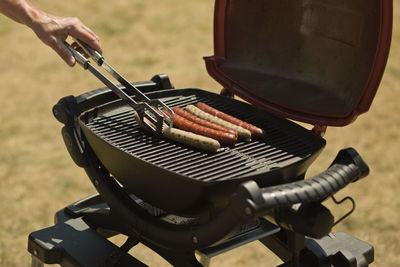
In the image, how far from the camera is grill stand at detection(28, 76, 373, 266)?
1.86m

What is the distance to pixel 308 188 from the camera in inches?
73.4

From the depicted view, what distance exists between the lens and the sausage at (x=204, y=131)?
2.17 metres

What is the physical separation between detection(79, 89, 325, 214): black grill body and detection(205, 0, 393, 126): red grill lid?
0.43ft

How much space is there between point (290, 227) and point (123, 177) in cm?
58

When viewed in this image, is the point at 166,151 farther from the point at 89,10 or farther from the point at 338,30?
the point at 89,10

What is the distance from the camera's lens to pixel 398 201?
4070mm

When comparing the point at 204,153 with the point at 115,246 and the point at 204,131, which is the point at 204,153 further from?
the point at 115,246

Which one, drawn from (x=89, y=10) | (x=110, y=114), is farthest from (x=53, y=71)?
(x=110, y=114)

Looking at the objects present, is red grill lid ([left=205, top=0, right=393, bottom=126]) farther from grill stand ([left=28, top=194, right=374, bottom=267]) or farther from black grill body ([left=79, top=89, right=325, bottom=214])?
grill stand ([left=28, top=194, right=374, bottom=267])

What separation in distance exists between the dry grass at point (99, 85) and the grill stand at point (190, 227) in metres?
1.09

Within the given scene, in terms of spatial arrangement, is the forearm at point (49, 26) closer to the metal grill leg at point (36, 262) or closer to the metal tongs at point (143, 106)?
the metal tongs at point (143, 106)

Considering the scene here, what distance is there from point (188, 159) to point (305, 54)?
2.35 ft

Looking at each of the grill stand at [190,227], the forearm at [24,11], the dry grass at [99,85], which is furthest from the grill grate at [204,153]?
the dry grass at [99,85]

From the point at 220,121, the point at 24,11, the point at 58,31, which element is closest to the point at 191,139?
the point at 220,121
